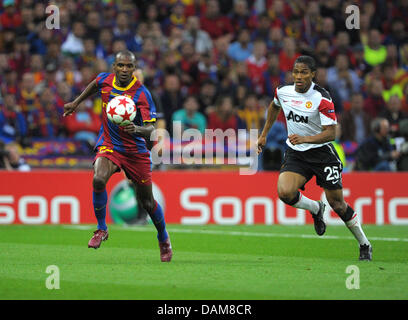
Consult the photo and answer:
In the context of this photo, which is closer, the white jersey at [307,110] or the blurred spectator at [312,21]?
the white jersey at [307,110]

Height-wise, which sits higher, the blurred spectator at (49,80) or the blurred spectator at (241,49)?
the blurred spectator at (241,49)

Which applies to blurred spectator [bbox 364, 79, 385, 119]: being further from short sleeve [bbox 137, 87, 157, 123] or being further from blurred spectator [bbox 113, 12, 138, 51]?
short sleeve [bbox 137, 87, 157, 123]

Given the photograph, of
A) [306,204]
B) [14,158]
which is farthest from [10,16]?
[306,204]

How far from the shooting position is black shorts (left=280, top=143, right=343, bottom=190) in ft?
30.2

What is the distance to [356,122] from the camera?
55.6ft

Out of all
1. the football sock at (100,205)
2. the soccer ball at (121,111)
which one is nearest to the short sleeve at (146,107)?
the soccer ball at (121,111)

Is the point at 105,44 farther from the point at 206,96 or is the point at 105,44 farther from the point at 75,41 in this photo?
the point at 206,96

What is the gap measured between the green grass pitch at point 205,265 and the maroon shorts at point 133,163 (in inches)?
37.2

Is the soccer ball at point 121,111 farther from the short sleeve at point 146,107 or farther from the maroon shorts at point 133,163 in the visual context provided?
the maroon shorts at point 133,163

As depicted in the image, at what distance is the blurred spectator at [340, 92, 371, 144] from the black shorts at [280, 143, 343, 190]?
7.51m

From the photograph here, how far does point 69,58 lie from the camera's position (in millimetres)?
17406

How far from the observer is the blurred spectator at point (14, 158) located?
15.1 meters

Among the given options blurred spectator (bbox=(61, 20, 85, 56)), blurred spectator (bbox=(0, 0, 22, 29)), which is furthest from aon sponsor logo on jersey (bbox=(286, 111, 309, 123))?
blurred spectator (bbox=(0, 0, 22, 29))
